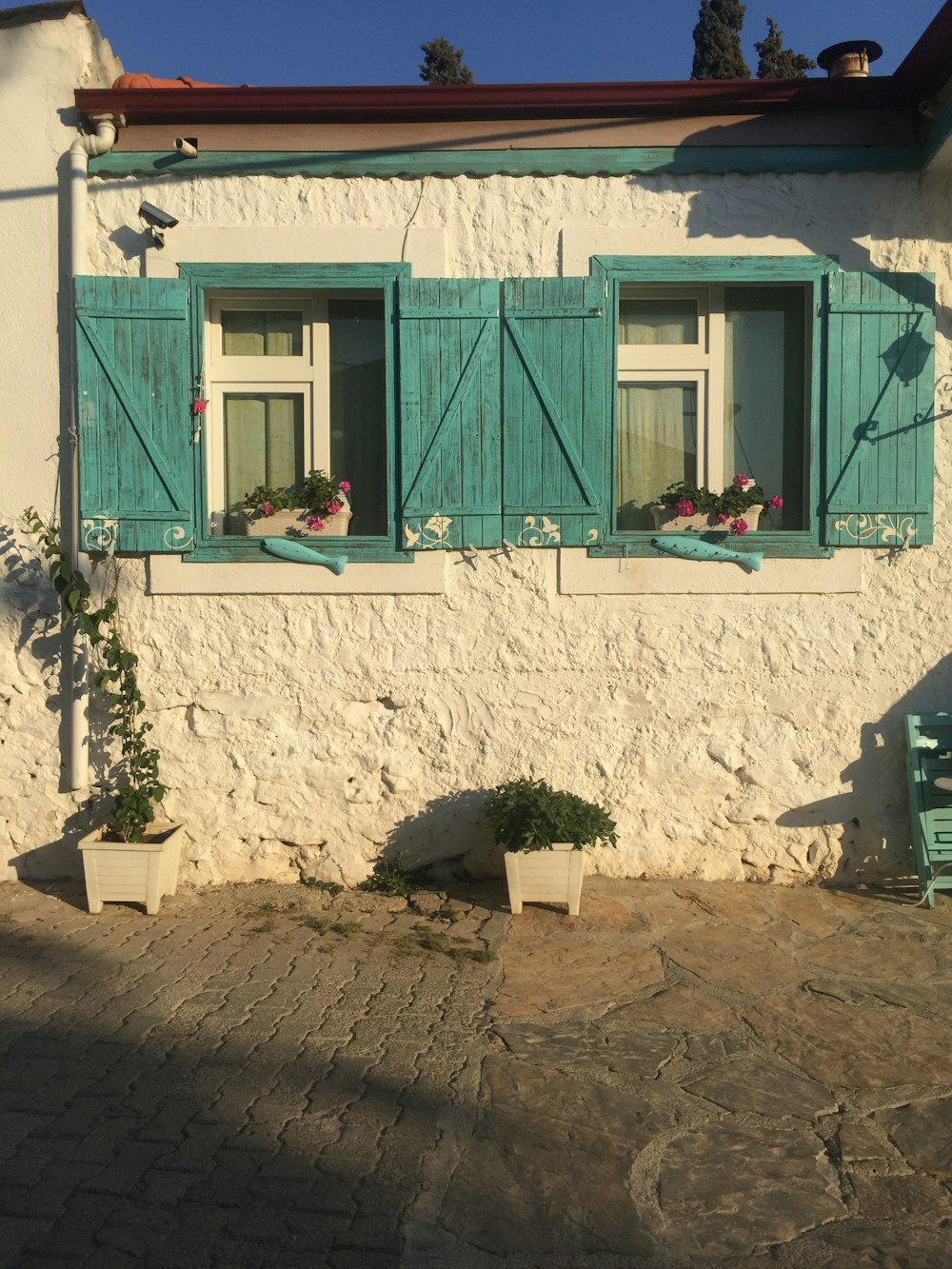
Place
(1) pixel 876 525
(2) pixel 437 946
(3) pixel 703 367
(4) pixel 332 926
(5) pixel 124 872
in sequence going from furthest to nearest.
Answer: (3) pixel 703 367 < (1) pixel 876 525 < (5) pixel 124 872 < (4) pixel 332 926 < (2) pixel 437 946

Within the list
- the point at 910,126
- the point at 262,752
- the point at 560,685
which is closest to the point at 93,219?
the point at 262,752

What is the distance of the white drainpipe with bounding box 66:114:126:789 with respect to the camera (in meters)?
5.16

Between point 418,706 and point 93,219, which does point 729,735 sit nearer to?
point 418,706

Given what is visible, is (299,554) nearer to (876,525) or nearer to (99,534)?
(99,534)

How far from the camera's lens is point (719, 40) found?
14281 millimetres

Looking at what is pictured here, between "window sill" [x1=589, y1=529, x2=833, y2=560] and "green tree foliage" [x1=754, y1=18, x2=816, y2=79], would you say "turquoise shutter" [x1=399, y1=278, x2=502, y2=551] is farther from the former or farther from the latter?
"green tree foliage" [x1=754, y1=18, x2=816, y2=79]

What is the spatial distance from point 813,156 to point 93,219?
338cm

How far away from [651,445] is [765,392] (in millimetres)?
620

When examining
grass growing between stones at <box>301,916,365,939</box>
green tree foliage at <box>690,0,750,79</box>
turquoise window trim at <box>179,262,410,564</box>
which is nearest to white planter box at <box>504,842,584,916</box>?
grass growing between stones at <box>301,916,365,939</box>

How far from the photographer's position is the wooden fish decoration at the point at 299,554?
17.2 feet

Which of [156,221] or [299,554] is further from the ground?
[156,221]

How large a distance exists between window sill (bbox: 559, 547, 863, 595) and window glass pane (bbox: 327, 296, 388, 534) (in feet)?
3.34

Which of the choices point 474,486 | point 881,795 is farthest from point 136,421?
point 881,795

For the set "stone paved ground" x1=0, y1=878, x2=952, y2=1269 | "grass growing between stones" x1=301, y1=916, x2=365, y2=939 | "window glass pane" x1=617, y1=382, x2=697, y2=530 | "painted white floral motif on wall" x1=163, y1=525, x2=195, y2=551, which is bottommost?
"stone paved ground" x1=0, y1=878, x2=952, y2=1269
